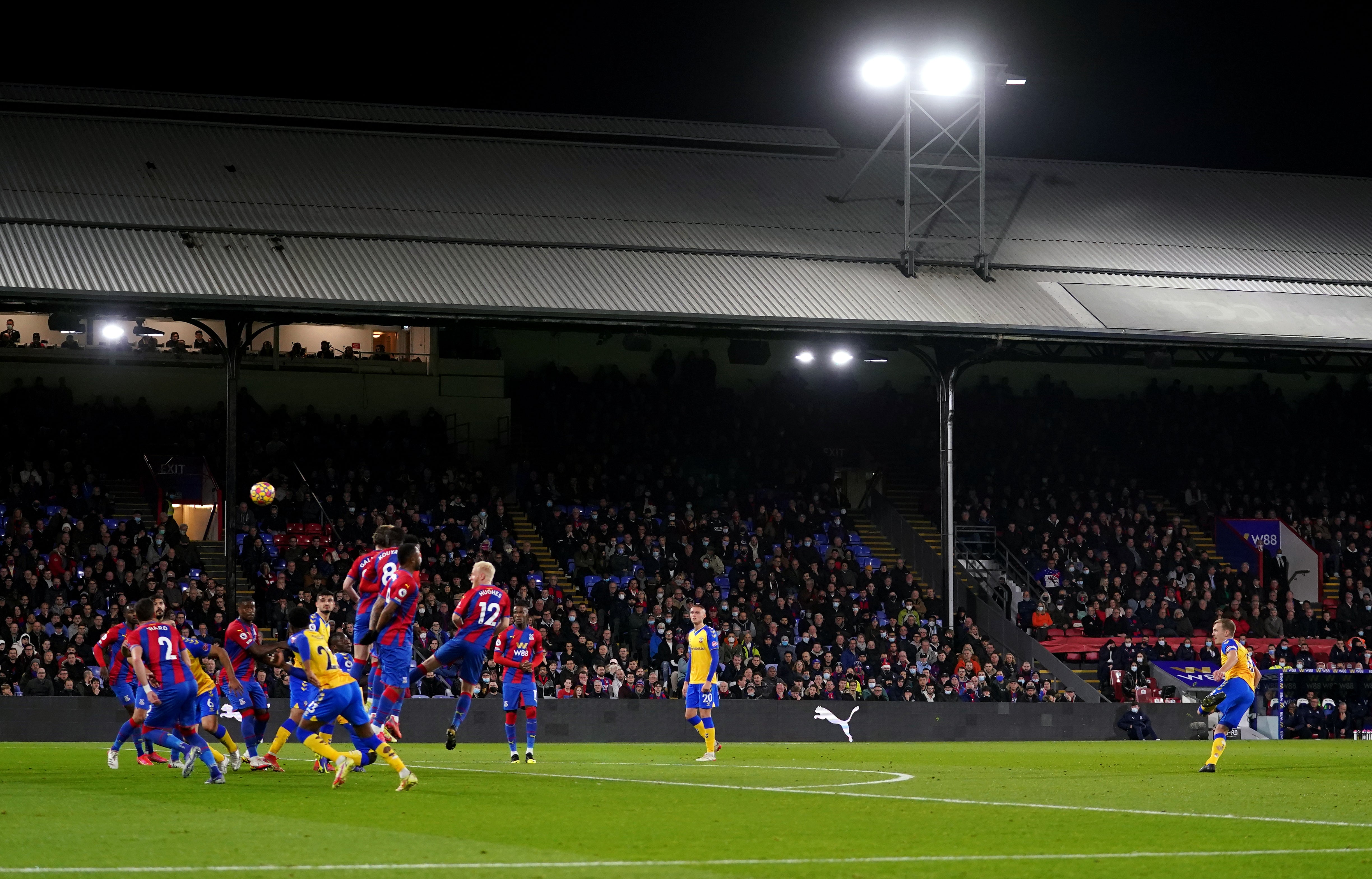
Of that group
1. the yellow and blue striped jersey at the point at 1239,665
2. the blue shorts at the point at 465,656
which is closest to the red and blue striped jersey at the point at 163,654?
the blue shorts at the point at 465,656

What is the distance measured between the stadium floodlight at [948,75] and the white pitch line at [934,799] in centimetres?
2432

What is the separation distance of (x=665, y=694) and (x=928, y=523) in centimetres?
1416

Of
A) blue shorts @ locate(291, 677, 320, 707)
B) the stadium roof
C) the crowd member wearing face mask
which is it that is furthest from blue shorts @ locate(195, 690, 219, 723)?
the crowd member wearing face mask

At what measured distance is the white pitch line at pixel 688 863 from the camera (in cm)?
891

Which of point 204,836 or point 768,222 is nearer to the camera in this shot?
point 204,836

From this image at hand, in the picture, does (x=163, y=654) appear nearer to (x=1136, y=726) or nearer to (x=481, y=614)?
(x=481, y=614)

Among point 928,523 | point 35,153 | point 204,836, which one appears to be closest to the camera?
point 204,836

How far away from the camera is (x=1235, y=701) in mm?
20000

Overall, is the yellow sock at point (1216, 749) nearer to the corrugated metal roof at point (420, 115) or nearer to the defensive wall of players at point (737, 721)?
the defensive wall of players at point (737, 721)

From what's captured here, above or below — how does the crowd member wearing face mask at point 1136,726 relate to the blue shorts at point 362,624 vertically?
below

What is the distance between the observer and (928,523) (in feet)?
153

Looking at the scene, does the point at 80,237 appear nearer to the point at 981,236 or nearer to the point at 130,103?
the point at 130,103

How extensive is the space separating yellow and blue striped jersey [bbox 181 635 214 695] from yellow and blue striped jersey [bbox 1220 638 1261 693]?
11.6 meters

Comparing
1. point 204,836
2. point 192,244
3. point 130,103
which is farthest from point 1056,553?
point 204,836
